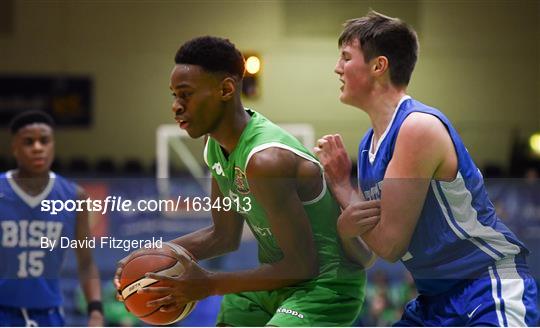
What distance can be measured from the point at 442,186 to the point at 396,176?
12 cm

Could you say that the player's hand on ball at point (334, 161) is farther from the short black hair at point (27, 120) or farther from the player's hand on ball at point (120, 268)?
the short black hair at point (27, 120)

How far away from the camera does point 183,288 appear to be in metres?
2.53

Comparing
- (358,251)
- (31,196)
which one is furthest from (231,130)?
(31,196)

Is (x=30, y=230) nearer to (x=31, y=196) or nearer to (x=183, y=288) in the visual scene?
(x=31, y=196)

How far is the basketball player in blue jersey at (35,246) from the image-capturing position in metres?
2.67

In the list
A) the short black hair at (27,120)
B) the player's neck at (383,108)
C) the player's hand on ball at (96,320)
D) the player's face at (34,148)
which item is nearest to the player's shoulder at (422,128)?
the player's neck at (383,108)

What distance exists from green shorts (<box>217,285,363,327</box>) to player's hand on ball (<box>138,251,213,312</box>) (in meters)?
0.11

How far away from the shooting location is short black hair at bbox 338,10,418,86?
2.52 metres

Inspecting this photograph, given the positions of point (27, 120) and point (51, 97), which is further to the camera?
point (51, 97)

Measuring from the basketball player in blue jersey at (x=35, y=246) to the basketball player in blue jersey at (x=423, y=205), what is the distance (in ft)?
2.41

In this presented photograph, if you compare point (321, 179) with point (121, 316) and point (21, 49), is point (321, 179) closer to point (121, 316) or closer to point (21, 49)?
point (121, 316)

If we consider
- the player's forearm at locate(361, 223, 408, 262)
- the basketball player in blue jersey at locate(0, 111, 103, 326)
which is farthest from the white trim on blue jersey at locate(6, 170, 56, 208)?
the player's forearm at locate(361, 223, 408, 262)

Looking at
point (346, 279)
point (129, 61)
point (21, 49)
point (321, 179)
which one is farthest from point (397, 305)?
point (21, 49)

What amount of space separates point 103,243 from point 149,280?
0.75ft
